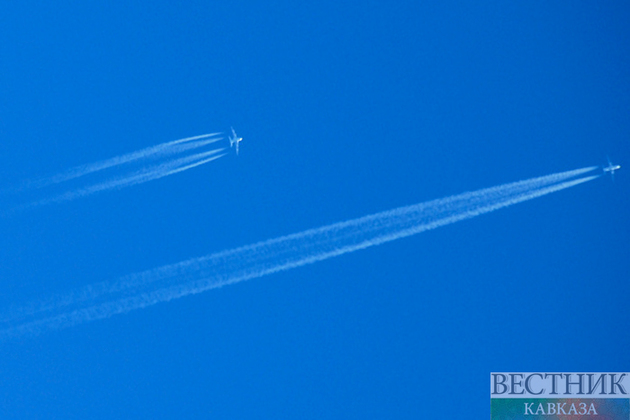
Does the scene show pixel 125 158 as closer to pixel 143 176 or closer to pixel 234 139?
pixel 143 176

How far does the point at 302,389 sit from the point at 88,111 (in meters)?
1.08

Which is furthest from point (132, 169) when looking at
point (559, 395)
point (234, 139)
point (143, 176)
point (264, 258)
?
point (559, 395)

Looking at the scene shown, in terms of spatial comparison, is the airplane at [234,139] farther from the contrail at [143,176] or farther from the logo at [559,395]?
the logo at [559,395]

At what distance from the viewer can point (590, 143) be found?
240cm

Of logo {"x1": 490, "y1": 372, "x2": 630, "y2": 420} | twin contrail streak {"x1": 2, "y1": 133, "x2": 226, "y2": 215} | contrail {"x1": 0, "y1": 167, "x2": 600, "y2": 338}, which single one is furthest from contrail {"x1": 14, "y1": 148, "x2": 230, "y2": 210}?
logo {"x1": 490, "y1": 372, "x2": 630, "y2": 420}

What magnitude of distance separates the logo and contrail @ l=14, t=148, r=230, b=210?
3.78 ft

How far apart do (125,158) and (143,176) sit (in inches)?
3.0

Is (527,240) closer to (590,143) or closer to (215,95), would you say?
(590,143)

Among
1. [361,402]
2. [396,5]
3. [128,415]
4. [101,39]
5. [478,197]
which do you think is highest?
[396,5]

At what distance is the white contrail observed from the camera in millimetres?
2189

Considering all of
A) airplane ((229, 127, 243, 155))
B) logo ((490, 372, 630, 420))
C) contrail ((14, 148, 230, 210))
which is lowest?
logo ((490, 372, 630, 420))

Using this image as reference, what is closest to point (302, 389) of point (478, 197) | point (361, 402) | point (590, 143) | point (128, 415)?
point (361, 402)

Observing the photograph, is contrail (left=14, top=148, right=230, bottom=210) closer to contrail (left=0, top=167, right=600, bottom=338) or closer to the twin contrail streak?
the twin contrail streak

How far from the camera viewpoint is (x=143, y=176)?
223 cm
